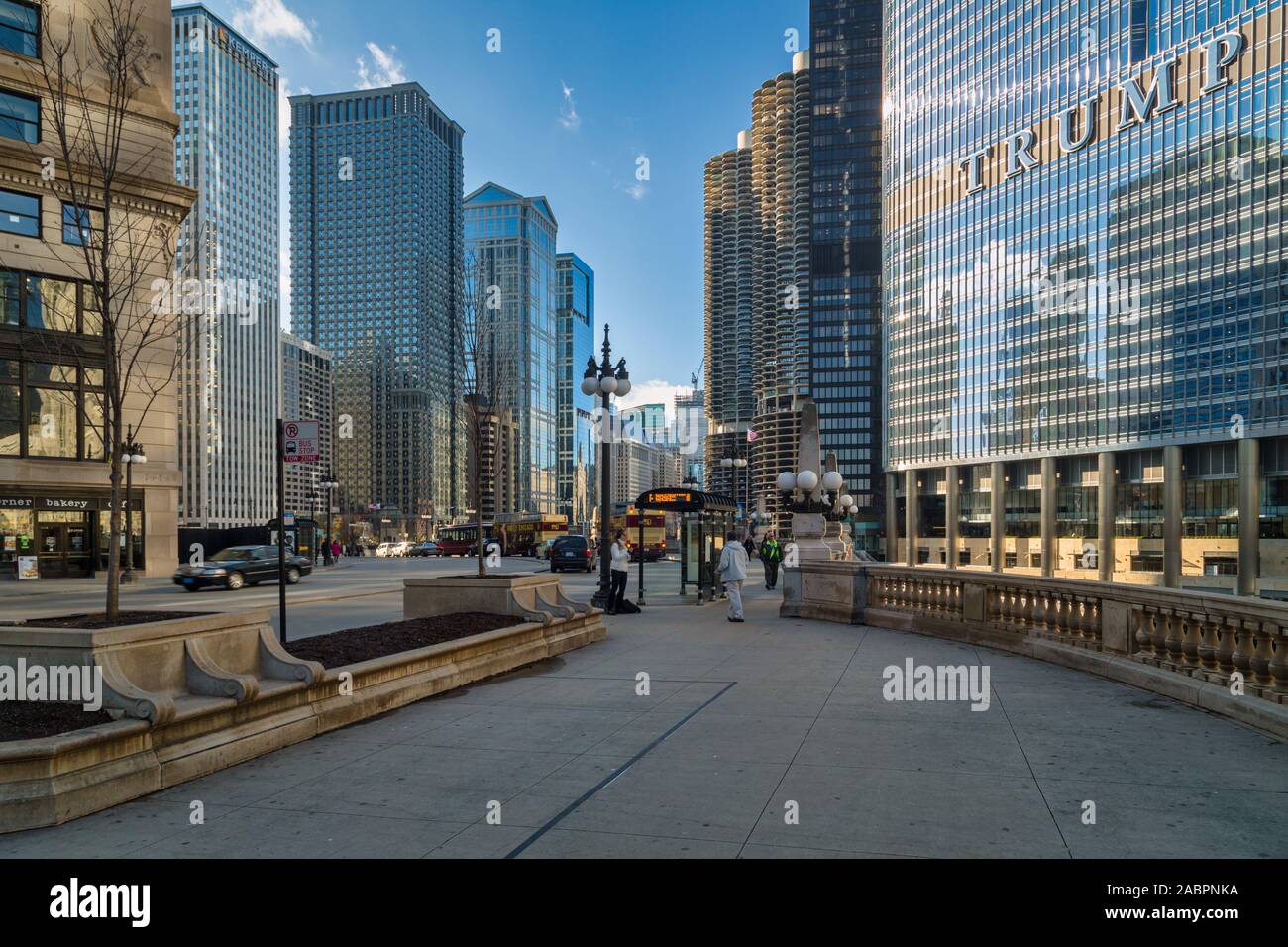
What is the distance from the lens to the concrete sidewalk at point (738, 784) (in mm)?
4918

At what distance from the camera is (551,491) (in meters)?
171

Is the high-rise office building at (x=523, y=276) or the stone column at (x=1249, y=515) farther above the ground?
the high-rise office building at (x=523, y=276)

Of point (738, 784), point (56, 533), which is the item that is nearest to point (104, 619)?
point (738, 784)

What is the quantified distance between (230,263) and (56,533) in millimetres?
136499

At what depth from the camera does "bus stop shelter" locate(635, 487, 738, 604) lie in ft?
71.5

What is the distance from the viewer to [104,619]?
749 centimetres

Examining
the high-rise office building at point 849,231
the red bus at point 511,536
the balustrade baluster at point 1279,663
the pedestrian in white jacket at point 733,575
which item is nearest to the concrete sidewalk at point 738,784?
the balustrade baluster at point 1279,663

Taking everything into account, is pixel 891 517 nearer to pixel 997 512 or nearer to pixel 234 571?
pixel 997 512

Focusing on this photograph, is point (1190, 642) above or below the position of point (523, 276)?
below

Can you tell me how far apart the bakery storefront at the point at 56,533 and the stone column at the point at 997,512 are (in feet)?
284

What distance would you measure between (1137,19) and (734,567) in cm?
9680

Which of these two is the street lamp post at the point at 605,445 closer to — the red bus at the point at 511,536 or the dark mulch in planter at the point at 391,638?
the dark mulch in planter at the point at 391,638

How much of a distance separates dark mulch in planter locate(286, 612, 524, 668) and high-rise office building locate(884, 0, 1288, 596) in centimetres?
7782

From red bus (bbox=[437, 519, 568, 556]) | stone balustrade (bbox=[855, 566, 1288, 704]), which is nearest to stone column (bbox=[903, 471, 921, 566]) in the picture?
red bus (bbox=[437, 519, 568, 556])
